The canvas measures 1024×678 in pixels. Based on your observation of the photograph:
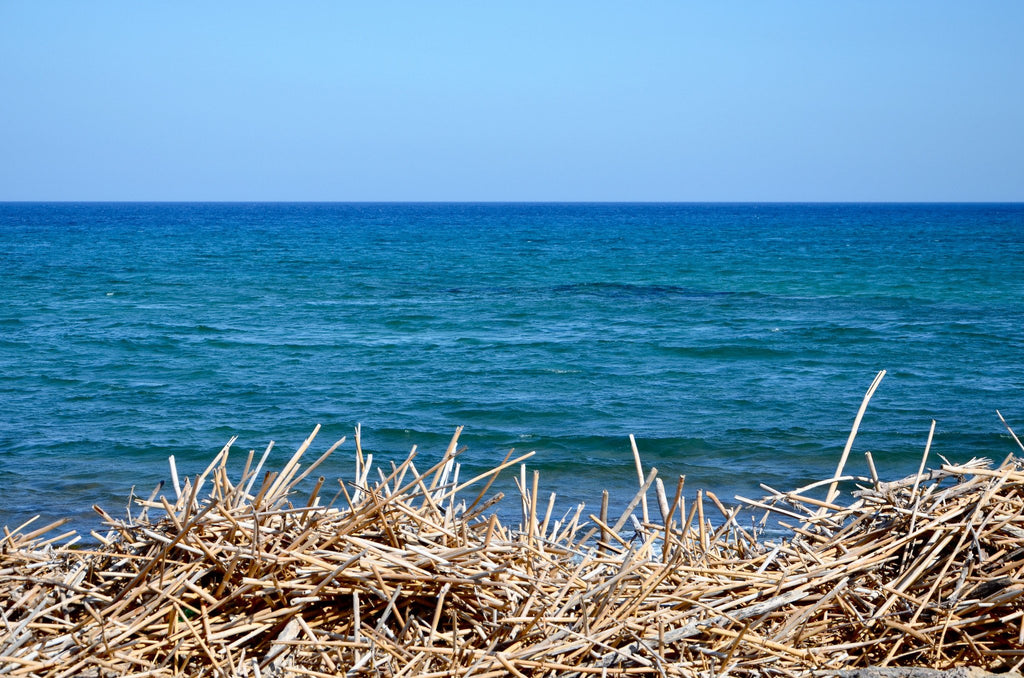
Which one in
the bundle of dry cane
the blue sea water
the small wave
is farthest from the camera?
the small wave

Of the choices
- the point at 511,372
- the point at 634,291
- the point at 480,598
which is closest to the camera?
the point at 480,598

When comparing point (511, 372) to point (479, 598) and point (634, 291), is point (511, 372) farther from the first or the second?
point (634, 291)

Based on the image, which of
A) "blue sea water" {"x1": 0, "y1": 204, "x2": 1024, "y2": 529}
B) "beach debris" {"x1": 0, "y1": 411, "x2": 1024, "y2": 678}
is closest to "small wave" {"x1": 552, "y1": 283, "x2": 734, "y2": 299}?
"blue sea water" {"x1": 0, "y1": 204, "x2": 1024, "y2": 529}

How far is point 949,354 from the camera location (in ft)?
54.2

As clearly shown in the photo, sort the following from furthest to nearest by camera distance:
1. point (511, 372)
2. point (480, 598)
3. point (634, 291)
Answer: point (634, 291) → point (511, 372) → point (480, 598)

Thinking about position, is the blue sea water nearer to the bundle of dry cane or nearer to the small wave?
the small wave

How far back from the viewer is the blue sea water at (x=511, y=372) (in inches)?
402

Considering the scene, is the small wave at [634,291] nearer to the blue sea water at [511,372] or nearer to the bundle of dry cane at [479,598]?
the blue sea water at [511,372]

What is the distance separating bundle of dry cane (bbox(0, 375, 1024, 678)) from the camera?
7.71 feet

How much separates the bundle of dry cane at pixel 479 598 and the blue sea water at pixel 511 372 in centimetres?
591

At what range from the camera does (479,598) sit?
2443 millimetres

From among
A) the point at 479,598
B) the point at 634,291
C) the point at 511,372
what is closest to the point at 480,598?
the point at 479,598

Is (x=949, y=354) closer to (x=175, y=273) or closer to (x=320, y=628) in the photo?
(x=320, y=628)

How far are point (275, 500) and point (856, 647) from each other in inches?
68.3
